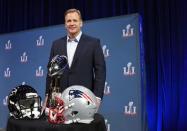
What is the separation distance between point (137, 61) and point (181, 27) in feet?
2.61

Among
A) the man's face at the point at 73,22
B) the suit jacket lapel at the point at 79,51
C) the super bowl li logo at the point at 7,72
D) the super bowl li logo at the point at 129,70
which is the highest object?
the man's face at the point at 73,22

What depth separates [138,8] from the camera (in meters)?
4.66

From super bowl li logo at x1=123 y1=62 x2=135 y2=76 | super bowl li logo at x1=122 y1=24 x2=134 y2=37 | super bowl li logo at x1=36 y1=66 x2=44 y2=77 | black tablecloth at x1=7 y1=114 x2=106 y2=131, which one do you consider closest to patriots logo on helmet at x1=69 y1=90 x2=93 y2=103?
black tablecloth at x1=7 y1=114 x2=106 y2=131

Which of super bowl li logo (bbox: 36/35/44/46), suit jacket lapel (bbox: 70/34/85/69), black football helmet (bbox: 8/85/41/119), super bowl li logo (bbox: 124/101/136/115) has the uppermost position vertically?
suit jacket lapel (bbox: 70/34/85/69)

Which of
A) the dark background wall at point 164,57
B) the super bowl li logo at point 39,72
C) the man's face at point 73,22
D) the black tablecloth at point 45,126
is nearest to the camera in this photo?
the black tablecloth at point 45,126

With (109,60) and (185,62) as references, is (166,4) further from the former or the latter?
(109,60)

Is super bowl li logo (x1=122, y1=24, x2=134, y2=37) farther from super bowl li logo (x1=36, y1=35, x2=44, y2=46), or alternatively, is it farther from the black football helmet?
the black football helmet

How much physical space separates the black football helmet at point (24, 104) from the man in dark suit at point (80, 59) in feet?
0.64

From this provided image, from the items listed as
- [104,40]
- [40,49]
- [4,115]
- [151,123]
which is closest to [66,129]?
[104,40]

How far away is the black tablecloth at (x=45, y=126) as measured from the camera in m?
1.86

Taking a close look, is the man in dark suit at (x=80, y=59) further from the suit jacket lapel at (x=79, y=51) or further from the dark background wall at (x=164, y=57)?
the dark background wall at (x=164, y=57)

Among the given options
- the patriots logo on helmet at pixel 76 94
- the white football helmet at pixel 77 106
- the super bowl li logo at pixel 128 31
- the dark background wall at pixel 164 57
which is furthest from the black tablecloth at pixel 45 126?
the dark background wall at pixel 164 57

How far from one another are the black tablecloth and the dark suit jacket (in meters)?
0.30

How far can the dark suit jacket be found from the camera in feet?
7.54
